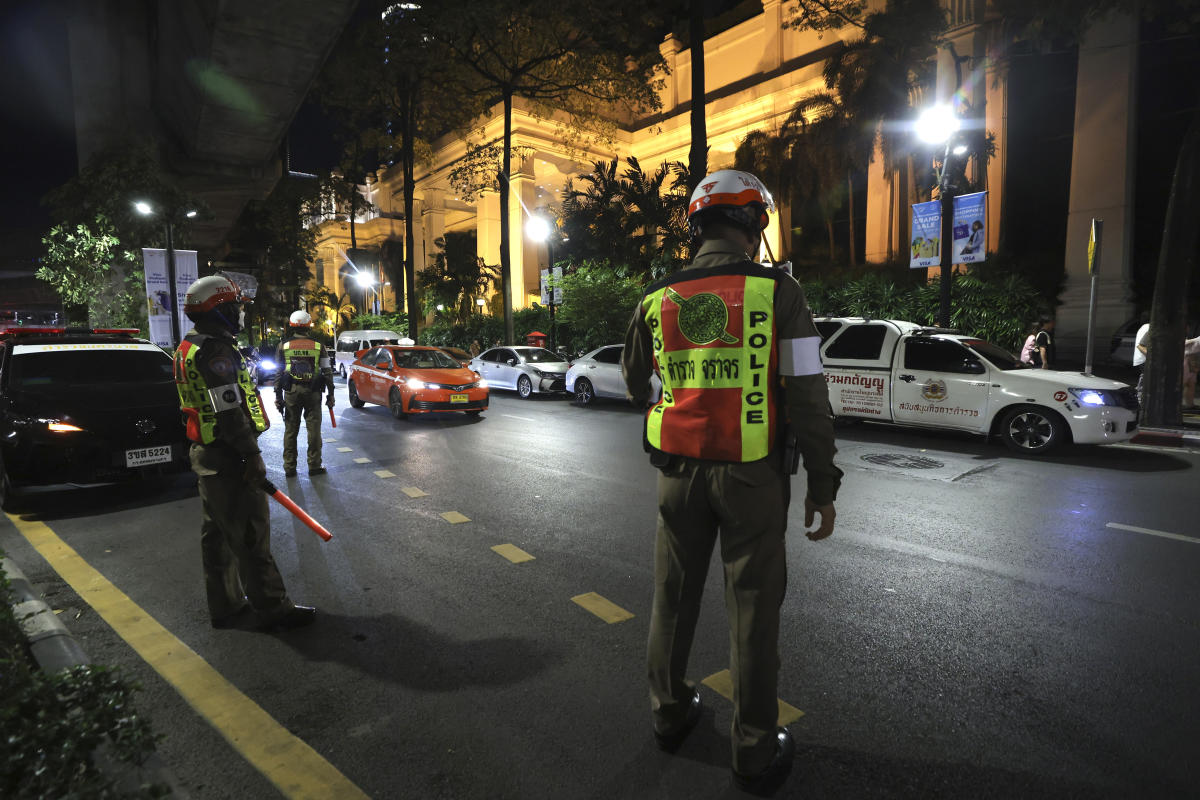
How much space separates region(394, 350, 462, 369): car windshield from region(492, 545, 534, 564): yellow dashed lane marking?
9057 millimetres

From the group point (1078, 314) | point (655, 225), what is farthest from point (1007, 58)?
point (655, 225)

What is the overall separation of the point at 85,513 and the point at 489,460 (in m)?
4.24

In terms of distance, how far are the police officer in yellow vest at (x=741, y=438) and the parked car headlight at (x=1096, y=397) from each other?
7.72 m

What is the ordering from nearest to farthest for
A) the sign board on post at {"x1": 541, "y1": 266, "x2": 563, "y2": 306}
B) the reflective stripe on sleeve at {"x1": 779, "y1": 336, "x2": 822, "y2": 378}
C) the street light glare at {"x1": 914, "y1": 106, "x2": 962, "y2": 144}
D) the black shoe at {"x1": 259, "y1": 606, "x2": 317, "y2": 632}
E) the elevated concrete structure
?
1. the reflective stripe on sleeve at {"x1": 779, "y1": 336, "x2": 822, "y2": 378}
2. the black shoe at {"x1": 259, "y1": 606, "x2": 317, "y2": 632}
3. the elevated concrete structure
4. the street light glare at {"x1": 914, "y1": 106, "x2": 962, "y2": 144}
5. the sign board on post at {"x1": 541, "y1": 266, "x2": 563, "y2": 306}

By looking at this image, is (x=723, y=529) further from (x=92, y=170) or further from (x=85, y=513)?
(x=92, y=170)

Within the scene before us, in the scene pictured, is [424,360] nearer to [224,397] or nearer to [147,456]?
[147,456]

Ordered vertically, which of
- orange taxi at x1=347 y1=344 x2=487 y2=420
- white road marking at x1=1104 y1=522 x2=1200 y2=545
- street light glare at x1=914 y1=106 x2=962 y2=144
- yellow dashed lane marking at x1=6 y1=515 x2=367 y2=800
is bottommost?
yellow dashed lane marking at x1=6 y1=515 x2=367 y2=800

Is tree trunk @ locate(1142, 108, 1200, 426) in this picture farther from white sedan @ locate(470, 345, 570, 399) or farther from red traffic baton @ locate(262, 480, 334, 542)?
red traffic baton @ locate(262, 480, 334, 542)

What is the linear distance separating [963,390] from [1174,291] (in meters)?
4.30

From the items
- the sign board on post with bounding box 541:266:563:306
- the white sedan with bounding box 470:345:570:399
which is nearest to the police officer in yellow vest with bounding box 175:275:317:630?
the white sedan with bounding box 470:345:570:399

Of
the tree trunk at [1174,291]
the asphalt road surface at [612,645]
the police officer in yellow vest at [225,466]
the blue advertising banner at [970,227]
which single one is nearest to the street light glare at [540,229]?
the blue advertising banner at [970,227]

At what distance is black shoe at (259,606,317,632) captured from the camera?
3816 millimetres

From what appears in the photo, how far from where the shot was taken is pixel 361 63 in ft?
91.6

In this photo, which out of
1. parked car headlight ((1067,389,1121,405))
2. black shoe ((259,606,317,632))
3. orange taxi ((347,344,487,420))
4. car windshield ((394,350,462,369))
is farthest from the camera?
car windshield ((394,350,462,369))
